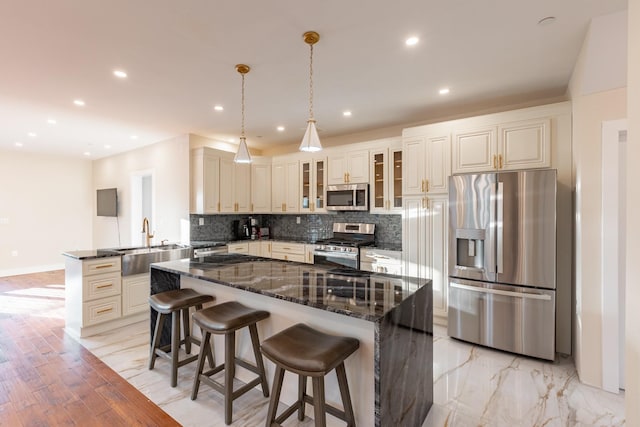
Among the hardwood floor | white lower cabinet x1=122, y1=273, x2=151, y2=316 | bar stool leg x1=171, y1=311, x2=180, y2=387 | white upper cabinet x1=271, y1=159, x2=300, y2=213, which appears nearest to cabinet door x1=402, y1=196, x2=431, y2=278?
white upper cabinet x1=271, y1=159, x2=300, y2=213

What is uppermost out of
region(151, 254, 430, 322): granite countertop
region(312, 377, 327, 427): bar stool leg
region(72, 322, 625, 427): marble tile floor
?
region(151, 254, 430, 322): granite countertop

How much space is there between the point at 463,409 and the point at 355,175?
126 inches

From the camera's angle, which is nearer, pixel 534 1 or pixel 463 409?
pixel 534 1

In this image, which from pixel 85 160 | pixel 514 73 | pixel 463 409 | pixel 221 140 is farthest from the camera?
pixel 85 160

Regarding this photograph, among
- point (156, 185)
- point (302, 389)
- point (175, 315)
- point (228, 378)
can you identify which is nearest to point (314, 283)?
point (302, 389)

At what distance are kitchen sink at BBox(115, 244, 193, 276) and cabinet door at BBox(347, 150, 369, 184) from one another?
2.66 m

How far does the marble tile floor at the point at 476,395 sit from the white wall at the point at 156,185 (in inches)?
99.5

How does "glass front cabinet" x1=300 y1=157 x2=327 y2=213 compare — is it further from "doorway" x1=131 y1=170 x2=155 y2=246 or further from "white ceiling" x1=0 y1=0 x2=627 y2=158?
"doorway" x1=131 y1=170 x2=155 y2=246

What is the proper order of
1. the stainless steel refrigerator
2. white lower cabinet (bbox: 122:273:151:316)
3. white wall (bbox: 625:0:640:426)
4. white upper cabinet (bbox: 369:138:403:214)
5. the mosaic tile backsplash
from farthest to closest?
the mosaic tile backsplash < white upper cabinet (bbox: 369:138:403:214) < white lower cabinet (bbox: 122:273:151:316) < the stainless steel refrigerator < white wall (bbox: 625:0:640:426)

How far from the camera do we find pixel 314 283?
2059 millimetres

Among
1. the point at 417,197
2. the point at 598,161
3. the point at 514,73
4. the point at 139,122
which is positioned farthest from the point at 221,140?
the point at 598,161

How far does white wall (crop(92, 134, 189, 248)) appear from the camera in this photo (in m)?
5.08

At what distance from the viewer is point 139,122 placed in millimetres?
4367

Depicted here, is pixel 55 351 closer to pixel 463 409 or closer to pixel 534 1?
pixel 463 409
